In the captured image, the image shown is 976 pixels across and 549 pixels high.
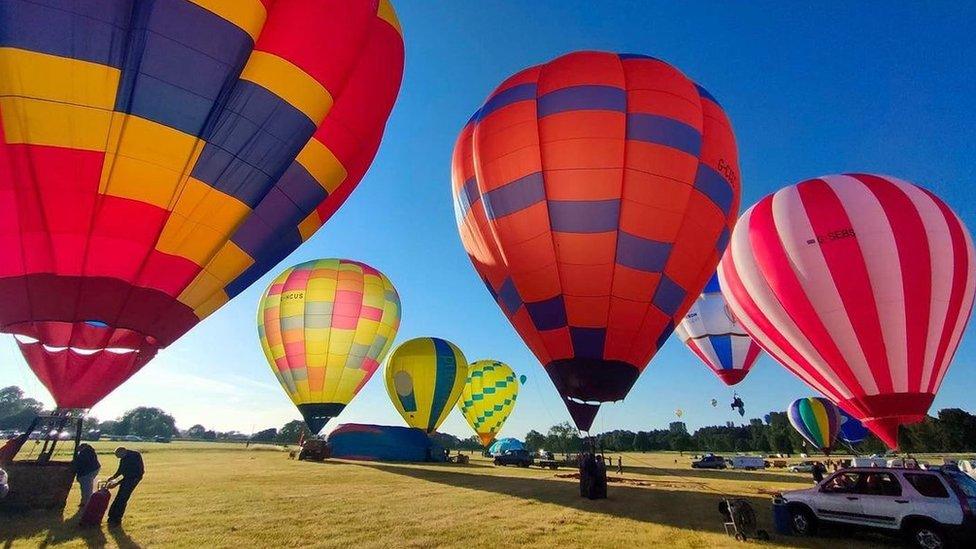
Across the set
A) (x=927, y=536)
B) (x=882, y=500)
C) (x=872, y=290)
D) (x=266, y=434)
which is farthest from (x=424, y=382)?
(x=266, y=434)

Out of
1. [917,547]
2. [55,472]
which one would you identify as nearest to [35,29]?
[55,472]

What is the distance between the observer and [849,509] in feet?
23.6

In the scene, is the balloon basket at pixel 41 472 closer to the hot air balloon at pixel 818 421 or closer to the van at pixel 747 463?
the van at pixel 747 463

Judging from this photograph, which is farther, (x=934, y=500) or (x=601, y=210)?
(x=601, y=210)

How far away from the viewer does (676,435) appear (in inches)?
3669

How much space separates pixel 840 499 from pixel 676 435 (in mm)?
95715

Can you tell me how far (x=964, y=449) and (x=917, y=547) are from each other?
85429mm

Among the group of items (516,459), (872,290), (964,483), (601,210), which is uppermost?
(601,210)

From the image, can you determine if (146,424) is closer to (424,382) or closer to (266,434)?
(266,434)

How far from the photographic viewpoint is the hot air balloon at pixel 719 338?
20.3m

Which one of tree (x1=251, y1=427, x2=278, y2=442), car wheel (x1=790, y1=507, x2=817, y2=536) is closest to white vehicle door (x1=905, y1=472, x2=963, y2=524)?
car wheel (x1=790, y1=507, x2=817, y2=536)

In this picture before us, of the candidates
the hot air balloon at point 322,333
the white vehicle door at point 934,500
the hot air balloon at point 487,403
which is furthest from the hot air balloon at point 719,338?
the hot air balloon at point 487,403

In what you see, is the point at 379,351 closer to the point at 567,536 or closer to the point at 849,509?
the point at 567,536

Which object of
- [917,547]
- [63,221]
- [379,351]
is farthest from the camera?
[379,351]
